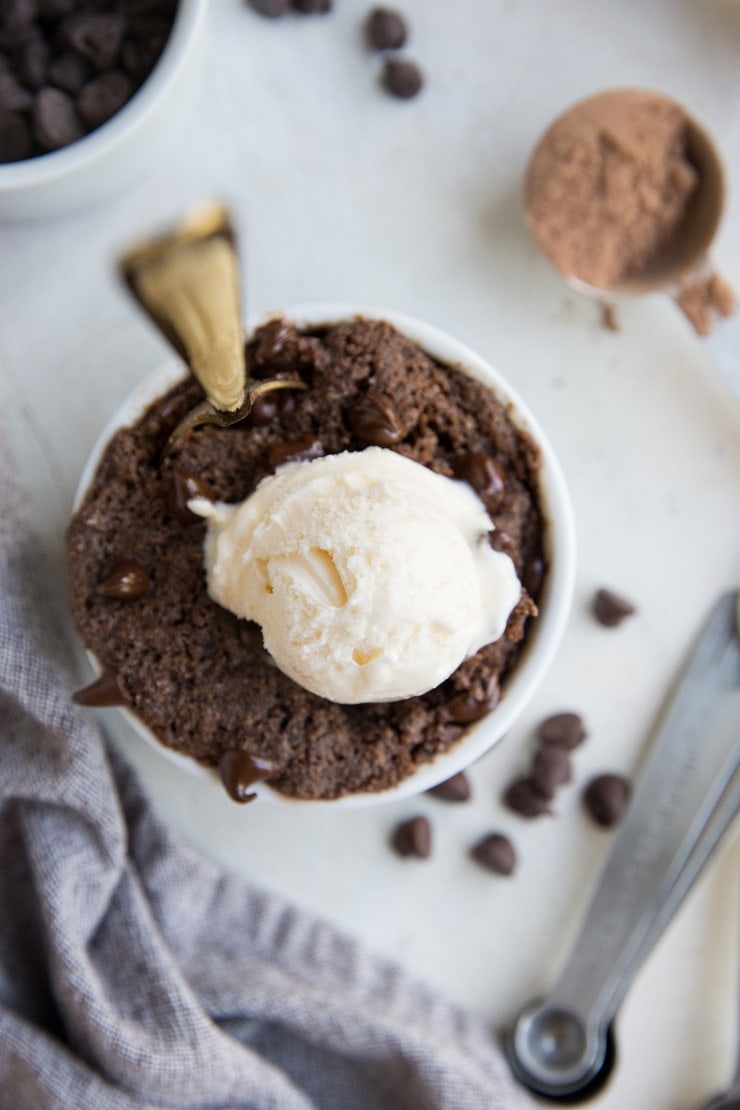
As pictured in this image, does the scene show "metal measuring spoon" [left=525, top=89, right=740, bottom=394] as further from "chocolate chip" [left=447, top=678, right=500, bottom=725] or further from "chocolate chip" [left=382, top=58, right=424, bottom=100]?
"chocolate chip" [left=447, top=678, right=500, bottom=725]

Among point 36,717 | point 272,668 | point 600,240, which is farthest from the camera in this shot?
point 600,240

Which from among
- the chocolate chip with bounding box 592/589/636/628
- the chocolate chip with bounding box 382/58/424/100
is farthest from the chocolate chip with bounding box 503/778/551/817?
the chocolate chip with bounding box 382/58/424/100

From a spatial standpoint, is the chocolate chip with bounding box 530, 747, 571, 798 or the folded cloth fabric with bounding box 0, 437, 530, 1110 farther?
the chocolate chip with bounding box 530, 747, 571, 798

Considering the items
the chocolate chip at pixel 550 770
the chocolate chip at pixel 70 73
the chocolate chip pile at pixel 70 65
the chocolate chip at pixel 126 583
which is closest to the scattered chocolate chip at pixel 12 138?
the chocolate chip pile at pixel 70 65

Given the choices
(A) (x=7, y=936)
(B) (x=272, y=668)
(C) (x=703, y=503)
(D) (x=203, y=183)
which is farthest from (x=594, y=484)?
(A) (x=7, y=936)

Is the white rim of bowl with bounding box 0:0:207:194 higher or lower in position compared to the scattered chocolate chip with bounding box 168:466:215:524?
higher

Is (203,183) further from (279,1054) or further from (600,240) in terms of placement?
(279,1054)

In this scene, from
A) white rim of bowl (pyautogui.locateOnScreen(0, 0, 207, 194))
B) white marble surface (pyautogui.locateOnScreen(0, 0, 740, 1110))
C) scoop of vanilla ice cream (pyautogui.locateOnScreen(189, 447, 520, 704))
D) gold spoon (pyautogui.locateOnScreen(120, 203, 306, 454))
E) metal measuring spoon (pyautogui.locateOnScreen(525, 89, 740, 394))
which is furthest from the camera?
white marble surface (pyautogui.locateOnScreen(0, 0, 740, 1110))
